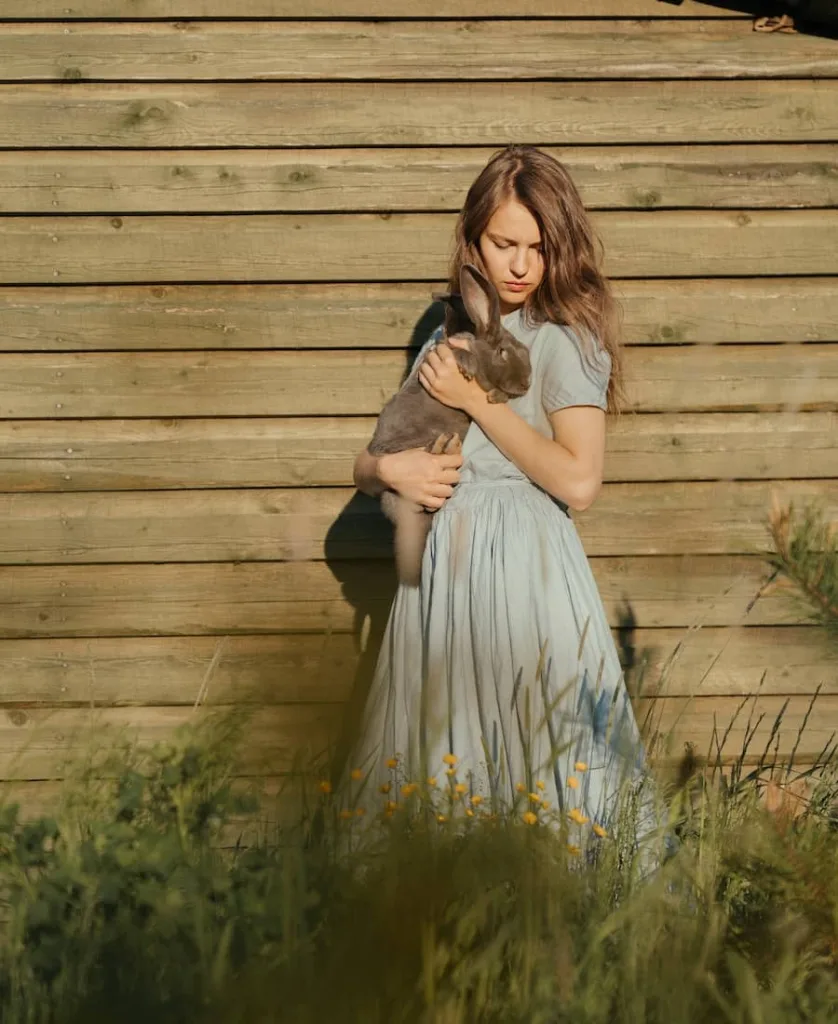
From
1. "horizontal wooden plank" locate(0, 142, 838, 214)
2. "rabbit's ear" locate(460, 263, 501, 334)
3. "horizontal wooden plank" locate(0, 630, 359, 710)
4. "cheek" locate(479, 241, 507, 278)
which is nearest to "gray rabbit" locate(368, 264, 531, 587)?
"rabbit's ear" locate(460, 263, 501, 334)

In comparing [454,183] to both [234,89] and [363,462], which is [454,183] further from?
[363,462]

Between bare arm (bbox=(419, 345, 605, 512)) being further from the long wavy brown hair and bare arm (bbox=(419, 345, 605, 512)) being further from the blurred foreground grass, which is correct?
the blurred foreground grass

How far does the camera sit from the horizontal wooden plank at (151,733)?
1.12 metres

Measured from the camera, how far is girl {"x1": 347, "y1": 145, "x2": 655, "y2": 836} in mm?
2836

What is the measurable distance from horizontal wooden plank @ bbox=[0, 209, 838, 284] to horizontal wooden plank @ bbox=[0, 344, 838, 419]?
0.26m

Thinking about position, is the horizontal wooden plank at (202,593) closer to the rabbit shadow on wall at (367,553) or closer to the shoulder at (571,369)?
the rabbit shadow on wall at (367,553)

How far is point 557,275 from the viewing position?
304 centimetres

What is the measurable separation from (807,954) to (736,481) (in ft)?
7.91

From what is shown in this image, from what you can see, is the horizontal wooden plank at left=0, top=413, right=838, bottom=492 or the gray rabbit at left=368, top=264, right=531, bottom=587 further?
the horizontal wooden plank at left=0, top=413, right=838, bottom=492

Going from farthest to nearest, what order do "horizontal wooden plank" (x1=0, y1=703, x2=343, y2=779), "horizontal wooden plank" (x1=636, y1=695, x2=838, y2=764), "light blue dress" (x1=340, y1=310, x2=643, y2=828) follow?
1. "horizontal wooden plank" (x1=636, y1=695, x2=838, y2=764)
2. "light blue dress" (x1=340, y1=310, x2=643, y2=828)
3. "horizontal wooden plank" (x1=0, y1=703, x2=343, y2=779)

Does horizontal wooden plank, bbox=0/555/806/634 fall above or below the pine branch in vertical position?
below

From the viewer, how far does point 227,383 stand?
3957 millimetres

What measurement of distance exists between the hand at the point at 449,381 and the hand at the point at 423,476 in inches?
5.6

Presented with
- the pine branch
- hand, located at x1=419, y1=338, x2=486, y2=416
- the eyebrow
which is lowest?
the pine branch
